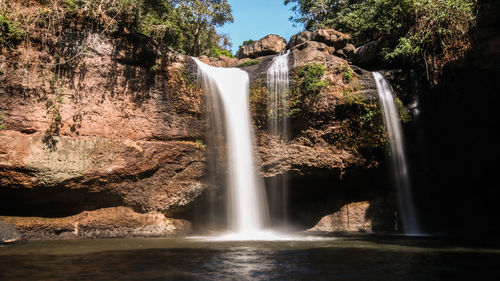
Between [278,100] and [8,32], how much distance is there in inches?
338

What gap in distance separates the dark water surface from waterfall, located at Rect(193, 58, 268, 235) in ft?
17.3

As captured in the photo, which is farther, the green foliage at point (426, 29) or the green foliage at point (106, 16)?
the green foliage at point (426, 29)

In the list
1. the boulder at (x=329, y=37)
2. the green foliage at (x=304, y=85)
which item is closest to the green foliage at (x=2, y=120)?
the green foliage at (x=304, y=85)

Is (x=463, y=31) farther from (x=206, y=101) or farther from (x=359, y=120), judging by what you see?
(x=206, y=101)

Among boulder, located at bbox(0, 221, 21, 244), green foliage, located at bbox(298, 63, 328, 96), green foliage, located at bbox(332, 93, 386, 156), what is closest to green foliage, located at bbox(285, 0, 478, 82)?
green foliage, located at bbox(332, 93, 386, 156)

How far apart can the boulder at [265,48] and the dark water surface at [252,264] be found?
1240 cm

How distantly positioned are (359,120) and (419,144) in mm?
2658

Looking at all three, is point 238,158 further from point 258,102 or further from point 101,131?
point 101,131

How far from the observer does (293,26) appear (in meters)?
27.6

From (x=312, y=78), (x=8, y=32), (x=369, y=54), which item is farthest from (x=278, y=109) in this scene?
(x=8, y=32)

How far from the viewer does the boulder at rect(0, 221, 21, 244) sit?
8133 mm

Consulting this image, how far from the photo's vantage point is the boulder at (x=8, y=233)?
8.13m

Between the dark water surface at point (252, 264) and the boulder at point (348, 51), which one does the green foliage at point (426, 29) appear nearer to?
the boulder at point (348, 51)

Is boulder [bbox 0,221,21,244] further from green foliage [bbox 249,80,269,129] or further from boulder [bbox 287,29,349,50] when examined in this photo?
boulder [bbox 287,29,349,50]
